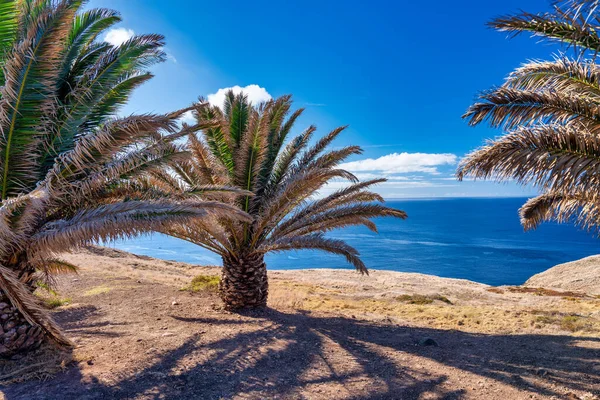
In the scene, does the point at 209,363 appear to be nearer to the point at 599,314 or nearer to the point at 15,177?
the point at 15,177

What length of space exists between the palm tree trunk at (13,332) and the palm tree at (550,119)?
7.96m

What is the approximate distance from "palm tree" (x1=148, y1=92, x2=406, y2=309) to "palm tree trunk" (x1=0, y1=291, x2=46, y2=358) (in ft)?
10.6

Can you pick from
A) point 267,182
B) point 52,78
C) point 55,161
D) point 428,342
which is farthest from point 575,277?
point 52,78

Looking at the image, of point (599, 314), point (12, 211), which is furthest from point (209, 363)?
point (599, 314)

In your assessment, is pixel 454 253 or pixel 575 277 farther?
pixel 454 253

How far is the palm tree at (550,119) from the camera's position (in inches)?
217

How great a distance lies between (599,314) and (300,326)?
9.17 m

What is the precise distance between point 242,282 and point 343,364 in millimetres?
3915

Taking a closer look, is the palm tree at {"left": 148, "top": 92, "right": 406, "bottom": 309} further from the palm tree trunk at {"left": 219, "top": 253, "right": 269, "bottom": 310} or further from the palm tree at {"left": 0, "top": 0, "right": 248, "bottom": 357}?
the palm tree at {"left": 0, "top": 0, "right": 248, "bottom": 357}

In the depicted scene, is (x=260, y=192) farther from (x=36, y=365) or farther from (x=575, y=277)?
(x=575, y=277)

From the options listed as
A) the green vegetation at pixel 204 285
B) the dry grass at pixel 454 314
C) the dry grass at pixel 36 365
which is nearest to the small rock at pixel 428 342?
the dry grass at pixel 454 314

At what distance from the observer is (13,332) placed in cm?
507

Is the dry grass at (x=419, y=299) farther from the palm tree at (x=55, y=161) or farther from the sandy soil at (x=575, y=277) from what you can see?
the sandy soil at (x=575, y=277)

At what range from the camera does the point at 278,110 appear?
926 cm
